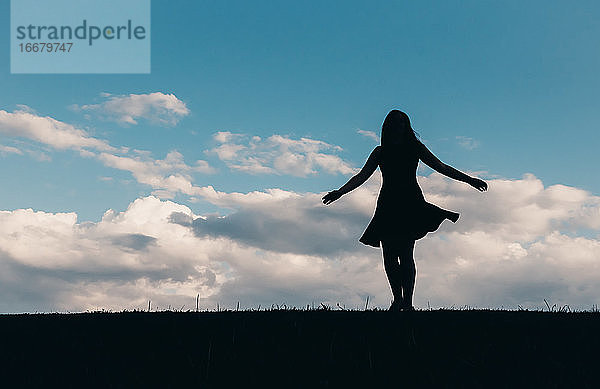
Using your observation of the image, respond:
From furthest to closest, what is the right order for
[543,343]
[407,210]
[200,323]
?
[407,210] < [200,323] < [543,343]

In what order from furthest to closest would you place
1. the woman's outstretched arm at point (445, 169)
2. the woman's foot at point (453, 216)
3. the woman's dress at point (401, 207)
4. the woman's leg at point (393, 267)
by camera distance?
the woman's outstretched arm at point (445, 169) → the woman's foot at point (453, 216) → the woman's leg at point (393, 267) → the woman's dress at point (401, 207)

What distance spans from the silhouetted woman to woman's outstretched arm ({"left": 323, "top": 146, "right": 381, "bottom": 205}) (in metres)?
0.02

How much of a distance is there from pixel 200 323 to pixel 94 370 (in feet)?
6.14

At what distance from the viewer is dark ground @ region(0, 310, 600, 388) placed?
6.82m

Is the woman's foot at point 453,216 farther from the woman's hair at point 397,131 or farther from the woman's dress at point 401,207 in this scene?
the woman's hair at point 397,131

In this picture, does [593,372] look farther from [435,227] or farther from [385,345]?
[435,227]

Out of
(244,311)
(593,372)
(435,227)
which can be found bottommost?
(593,372)

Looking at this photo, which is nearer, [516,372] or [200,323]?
[516,372]

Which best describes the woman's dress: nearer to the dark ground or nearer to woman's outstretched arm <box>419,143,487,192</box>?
woman's outstretched arm <box>419,143,487,192</box>

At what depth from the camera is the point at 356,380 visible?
21.9 feet

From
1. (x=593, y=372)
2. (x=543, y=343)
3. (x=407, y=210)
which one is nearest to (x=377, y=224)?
(x=407, y=210)

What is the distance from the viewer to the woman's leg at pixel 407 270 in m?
9.78

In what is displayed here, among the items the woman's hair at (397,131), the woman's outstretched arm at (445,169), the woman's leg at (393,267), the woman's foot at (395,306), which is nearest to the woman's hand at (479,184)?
the woman's outstretched arm at (445,169)

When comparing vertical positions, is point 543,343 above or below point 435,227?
below
